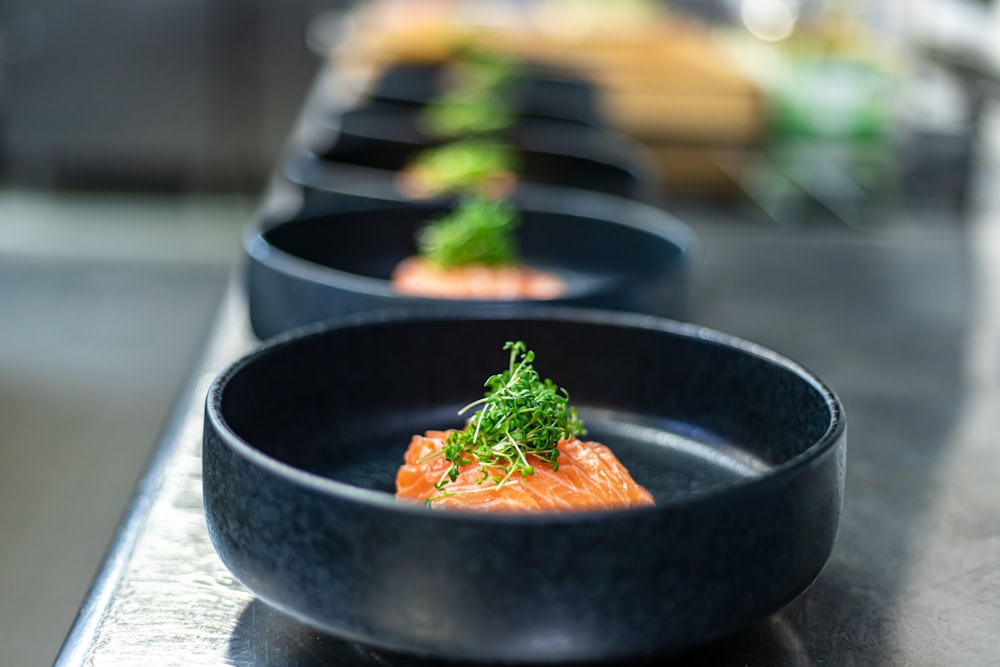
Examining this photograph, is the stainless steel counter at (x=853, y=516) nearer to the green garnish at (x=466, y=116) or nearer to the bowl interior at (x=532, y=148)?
the bowl interior at (x=532, y=148)

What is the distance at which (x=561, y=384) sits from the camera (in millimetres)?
1179

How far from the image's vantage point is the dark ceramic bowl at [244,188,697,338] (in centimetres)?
124

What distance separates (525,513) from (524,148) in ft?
5.53

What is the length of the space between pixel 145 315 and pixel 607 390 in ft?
13.4

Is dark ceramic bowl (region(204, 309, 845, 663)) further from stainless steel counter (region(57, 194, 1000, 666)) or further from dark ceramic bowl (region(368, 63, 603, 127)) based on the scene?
dark ceramic bowl (region(368, 63, 603, 127))

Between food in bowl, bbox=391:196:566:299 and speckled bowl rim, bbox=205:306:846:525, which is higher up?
speckled bowl rim, bbox=205:306:846:525

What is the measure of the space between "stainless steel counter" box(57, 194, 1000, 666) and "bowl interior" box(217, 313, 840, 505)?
109mm

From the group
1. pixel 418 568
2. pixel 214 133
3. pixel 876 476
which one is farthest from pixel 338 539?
pixel 214 133

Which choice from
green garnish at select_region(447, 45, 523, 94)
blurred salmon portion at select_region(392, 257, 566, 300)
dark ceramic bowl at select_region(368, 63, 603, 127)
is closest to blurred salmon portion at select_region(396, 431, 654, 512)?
blurred salmon portion at select_region(392, 257, 566, 300)

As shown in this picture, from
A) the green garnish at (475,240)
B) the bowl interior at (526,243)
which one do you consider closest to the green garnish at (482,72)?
the bowl interior at (526,243)

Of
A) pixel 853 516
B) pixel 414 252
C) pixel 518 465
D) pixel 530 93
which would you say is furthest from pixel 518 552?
pixel 530 93

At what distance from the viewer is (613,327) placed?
3.75 ft

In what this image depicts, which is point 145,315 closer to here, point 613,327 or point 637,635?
point 613,327

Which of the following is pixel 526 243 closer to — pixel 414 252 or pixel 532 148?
pixel 414 252
